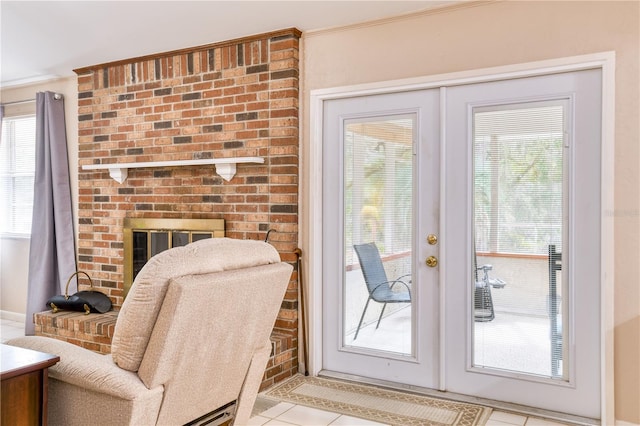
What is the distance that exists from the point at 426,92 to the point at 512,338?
1.52 metres

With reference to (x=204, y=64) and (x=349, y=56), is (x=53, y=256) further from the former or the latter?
(x=349, y=56)

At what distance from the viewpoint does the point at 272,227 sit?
352cm

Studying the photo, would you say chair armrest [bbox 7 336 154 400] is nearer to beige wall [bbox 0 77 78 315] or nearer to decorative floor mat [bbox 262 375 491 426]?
decorative floor mat [bbox 262 375 491 426]

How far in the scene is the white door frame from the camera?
2605 millimetres

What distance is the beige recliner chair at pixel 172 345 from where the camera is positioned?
170 cm

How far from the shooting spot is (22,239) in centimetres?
505

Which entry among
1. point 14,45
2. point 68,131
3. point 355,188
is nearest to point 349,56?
point 355,188

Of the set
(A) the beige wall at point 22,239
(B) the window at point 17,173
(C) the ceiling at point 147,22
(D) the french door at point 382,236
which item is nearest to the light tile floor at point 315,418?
(D) the french door at point 382,236

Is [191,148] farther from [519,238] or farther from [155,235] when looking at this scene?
[519,238]

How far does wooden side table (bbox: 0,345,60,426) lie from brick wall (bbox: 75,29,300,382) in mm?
1615

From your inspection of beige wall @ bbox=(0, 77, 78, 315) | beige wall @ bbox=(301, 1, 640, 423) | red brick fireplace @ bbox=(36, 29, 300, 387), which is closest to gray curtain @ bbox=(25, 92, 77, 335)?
beige wall @ bbox=(0, 77, 78, 315)

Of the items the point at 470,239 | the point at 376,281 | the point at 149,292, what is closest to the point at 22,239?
the point at 376,281

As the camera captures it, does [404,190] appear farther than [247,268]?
Yes

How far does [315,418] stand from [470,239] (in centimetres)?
134
